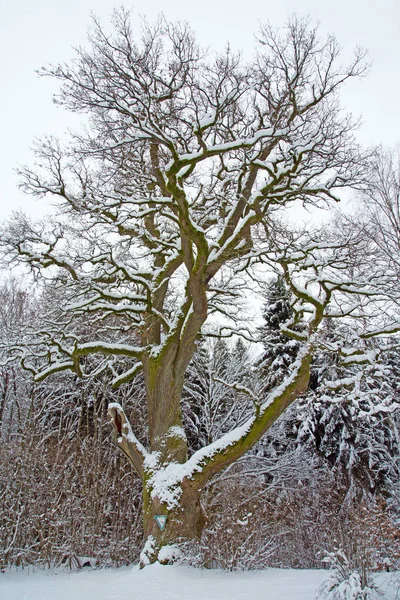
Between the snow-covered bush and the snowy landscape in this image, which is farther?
the snowy landscape

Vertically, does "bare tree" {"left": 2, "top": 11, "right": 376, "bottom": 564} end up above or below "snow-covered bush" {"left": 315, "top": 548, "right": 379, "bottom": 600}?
above

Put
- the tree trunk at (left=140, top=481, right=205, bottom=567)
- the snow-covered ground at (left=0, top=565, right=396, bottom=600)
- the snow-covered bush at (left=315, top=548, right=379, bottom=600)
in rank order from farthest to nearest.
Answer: the tree trunk at (left=140, top=481, right=205, bottom=567) < the snow-covered ground at (left=0, top=565, right=396, bottom=600) < the snow-covered bush at (left=315, top=548, right=379, bottom=600)

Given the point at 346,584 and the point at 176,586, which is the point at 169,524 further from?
the point at 346,584

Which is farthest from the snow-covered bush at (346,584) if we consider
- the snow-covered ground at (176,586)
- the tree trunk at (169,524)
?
the tree trunk at (169,524)

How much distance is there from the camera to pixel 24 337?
8.73 metres

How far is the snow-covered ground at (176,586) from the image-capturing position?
464 centimetres

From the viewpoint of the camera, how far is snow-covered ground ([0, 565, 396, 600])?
4.64m

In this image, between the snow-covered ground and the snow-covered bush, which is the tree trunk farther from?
the snow-covered bush

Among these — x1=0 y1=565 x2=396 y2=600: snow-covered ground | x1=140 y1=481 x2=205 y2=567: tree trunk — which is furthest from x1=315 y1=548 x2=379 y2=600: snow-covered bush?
x1=140 y1=481 x2=205 y2=567: tree trunk

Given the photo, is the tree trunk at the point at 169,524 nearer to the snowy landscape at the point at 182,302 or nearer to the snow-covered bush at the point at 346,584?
the snowy landscape at the point at 182,302

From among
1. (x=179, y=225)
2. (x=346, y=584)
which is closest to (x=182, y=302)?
(x=179, y=225)

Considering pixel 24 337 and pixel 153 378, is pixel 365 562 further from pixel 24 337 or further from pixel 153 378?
pixel 24 337

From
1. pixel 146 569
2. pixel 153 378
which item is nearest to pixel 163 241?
pixel 153 378

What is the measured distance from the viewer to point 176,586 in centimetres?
525
